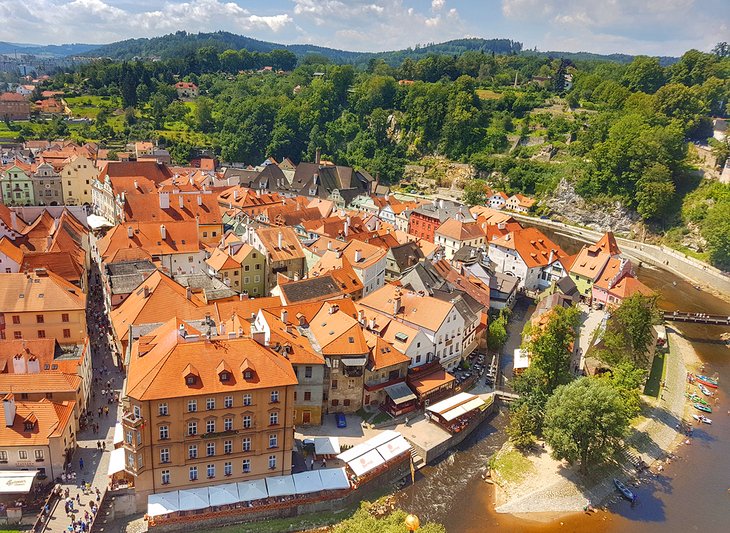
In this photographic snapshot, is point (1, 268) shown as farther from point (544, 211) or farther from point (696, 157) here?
point (696, 157)

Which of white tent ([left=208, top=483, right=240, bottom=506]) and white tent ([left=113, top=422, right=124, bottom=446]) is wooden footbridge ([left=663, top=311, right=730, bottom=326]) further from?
white tent ([left=113, top=422, right=124, bottom=446])

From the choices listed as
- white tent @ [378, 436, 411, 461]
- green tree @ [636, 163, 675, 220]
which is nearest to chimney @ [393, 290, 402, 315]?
white tent @ [378, 436, 411, 461]

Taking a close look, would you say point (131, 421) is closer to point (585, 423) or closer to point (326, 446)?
point (326, 446)

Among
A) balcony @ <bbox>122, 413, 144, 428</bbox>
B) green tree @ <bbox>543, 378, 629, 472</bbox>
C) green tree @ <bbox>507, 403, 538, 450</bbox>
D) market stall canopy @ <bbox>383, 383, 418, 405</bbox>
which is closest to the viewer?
balcony @ <bbox>122, 413, 144, 428</bbox>

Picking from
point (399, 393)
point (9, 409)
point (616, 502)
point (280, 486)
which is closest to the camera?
point (9, 409)

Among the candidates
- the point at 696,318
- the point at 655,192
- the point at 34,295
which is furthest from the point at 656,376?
the point at 655,192

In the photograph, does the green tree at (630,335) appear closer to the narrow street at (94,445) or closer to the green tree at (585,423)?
the green tree at (585,423)
